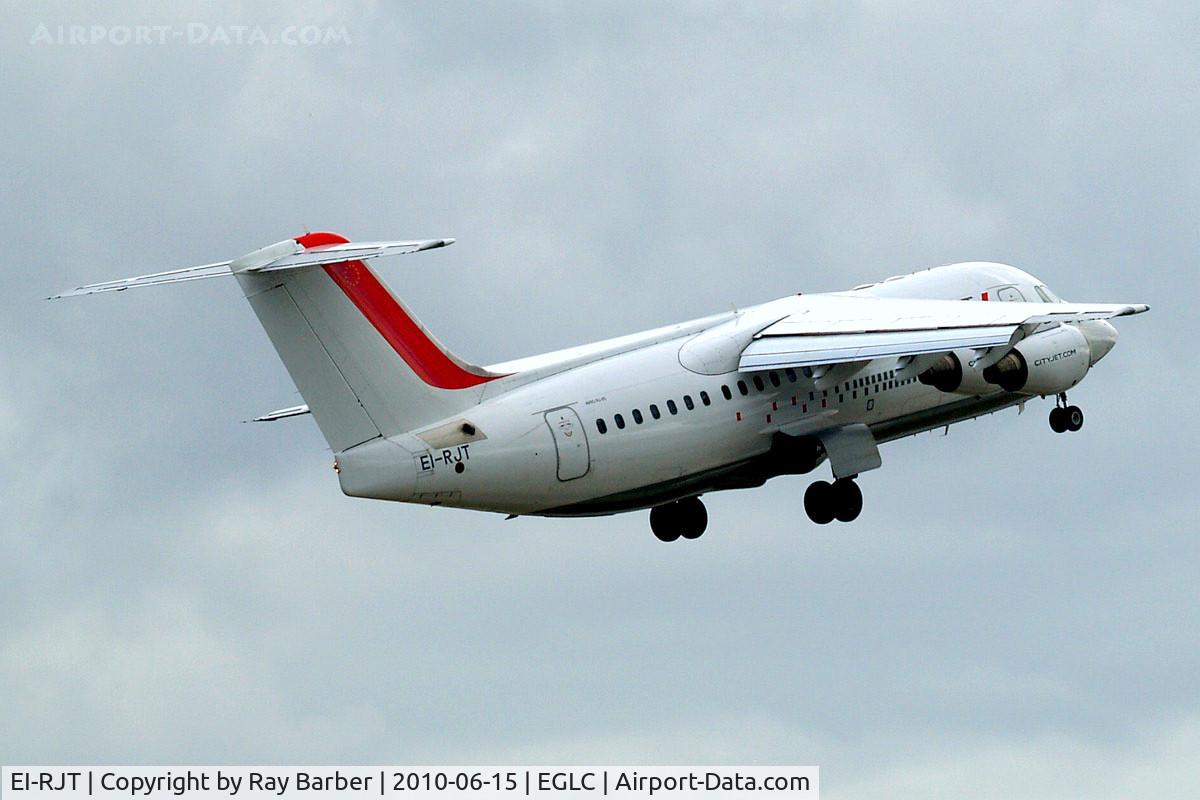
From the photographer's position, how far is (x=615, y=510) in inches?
1471

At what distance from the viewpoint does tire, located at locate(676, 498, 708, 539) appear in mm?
40312

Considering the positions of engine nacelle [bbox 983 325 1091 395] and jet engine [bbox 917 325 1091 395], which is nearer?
jet engine [bbox 917 325 1091 395]

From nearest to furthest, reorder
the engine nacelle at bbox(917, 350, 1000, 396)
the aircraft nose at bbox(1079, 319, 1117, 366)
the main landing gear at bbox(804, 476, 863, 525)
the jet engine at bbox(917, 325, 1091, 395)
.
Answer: the engine nacelle at bbox(917, 350, 1000, 396) → the jet engine at bbox(917, 325, 1091, 395) → the main landing gear at bbox(804, 476, 863, 525) → the aircraft nose at bbox(1079, 319, 1117, 366)

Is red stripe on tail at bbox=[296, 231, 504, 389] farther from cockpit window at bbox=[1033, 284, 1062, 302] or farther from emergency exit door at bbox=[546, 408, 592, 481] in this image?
cockpit window at bbox=[1033, 284, 1062, 302]

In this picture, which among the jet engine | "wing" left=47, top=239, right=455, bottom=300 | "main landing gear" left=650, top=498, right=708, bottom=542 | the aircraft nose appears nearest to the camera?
"wing" left=47, top=239, right=455, bottom=300

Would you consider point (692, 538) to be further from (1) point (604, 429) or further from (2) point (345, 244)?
(2) point (345, 244)

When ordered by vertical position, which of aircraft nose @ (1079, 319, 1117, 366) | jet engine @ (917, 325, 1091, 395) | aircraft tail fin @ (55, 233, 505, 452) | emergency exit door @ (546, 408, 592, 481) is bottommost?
emergency exit door @ (546, 408, 592, 481)

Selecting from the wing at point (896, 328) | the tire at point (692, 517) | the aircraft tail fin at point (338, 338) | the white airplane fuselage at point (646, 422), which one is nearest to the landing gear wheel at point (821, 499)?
the white airplane fuselage at point (646, 422)

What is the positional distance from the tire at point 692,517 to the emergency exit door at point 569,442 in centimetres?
454

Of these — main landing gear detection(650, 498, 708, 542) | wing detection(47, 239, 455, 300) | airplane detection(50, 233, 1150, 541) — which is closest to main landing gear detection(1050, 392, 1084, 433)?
airplane detection(50, 233, 1150, 541)

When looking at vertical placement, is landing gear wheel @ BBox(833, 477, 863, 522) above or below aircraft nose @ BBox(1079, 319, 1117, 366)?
below

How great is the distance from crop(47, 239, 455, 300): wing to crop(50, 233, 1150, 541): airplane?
0.11 feet

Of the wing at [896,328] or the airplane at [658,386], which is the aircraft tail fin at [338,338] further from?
the wing at [896,328]

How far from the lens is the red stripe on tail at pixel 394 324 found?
3469cm
